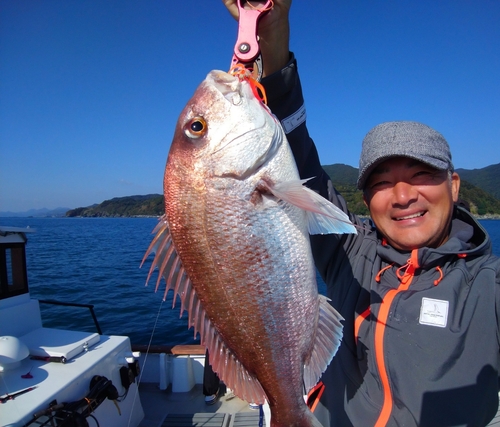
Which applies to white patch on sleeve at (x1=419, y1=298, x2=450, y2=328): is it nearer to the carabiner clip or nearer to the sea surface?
the carabiner clip

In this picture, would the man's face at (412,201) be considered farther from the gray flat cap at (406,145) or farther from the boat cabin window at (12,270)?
the boat cabin window at (12,270)

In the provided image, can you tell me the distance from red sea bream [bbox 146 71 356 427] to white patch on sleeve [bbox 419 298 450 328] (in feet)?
1.81

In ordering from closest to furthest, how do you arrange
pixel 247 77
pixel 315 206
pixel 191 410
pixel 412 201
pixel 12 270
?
pixel 315 206
pixel 247 77
pixel 412 201
pixel 191 410
pixel 12 270

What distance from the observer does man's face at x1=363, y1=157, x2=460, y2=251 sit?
2035mm

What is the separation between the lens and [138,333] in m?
10.9

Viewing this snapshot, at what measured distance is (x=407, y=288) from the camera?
205 cm

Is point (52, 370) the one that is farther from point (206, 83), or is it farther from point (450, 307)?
point (450, 307)

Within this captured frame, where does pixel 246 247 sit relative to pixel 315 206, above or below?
below

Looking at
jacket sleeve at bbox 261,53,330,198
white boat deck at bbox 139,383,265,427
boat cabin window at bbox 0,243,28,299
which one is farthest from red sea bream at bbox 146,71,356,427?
boat cabin window at bbox 0,243,28,299

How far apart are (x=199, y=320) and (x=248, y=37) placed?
1.48 metres

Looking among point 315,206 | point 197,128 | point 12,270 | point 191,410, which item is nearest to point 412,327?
point 315,206

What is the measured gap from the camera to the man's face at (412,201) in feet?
6.68

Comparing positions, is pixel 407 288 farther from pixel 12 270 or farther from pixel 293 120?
pixel 12 270

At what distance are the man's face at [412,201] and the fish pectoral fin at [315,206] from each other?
0.57 m
